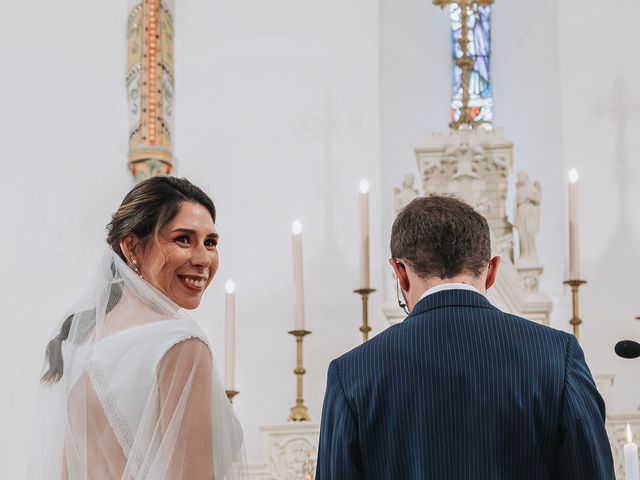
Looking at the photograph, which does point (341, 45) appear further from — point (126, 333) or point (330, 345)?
point (126, 333)

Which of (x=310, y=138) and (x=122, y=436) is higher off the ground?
(x=310, y=138)

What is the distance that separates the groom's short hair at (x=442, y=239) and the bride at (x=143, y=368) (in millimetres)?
509

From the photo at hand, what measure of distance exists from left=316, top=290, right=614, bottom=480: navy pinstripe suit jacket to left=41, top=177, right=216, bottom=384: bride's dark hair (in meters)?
0.62

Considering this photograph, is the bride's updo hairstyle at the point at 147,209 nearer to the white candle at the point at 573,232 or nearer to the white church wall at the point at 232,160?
the white candle at the point at 573,232

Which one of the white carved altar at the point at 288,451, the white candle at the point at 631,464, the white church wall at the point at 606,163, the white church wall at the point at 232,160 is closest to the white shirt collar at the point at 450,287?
the white candle at the point at 631,464

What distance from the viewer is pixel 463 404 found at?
2203mm

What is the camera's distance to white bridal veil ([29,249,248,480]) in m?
2.45

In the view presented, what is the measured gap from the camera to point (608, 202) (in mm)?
6906

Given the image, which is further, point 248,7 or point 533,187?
point 248,7

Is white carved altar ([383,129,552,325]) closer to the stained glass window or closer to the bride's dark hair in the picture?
the stained glass window

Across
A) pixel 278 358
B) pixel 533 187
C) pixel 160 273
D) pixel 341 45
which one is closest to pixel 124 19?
pixel 341 45

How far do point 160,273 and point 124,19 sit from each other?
4.65m

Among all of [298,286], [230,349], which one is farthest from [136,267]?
[298,286]

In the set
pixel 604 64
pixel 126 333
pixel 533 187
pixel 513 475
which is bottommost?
pixel 513 475
